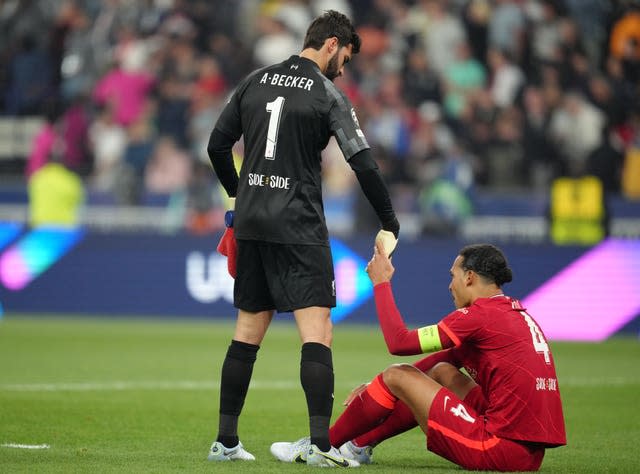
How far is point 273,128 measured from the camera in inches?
260

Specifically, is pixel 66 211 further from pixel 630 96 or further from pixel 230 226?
pixel 230 226

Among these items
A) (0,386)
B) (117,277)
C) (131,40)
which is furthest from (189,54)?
(0,386)

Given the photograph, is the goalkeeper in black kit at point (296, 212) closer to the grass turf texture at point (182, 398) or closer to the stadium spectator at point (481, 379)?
the stadium spectator at point (481, 379)

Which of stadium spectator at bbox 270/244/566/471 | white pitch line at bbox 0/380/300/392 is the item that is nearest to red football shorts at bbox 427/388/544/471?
stadium spectator at bbox 270/244/566/471

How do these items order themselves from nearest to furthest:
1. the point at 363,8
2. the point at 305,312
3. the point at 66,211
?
the point at 305,312 → the point at 66,211 → the point at 363,8

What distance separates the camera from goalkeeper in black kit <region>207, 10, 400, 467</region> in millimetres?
6520

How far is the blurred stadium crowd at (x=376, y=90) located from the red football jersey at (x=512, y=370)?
38.1ft

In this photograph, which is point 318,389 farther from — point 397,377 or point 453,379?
point 453,379

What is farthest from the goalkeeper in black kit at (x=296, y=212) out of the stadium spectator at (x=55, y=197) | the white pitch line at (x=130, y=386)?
the stadium spectator at (x=55, y=197)

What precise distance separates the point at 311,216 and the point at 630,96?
13.9m

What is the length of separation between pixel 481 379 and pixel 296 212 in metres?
1.26

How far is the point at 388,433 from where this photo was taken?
675 centimetres

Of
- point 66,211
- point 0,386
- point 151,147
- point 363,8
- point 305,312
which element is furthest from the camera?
point 363,8

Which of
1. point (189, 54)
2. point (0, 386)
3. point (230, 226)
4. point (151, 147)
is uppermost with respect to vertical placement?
point (189, 54)
